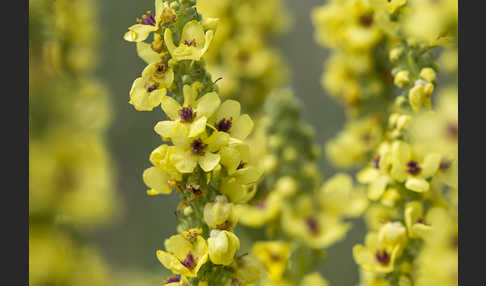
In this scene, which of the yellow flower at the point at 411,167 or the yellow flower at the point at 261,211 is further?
the yellow flower at the point at 261,211

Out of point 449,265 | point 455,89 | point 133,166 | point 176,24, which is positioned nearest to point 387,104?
point 455,89

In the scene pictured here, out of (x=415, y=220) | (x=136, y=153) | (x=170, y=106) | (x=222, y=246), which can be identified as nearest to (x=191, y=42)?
(x=170, y=106)

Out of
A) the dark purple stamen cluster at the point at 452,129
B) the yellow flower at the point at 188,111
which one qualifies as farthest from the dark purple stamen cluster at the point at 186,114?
the dark purple stamen cluster at the point at 452,129

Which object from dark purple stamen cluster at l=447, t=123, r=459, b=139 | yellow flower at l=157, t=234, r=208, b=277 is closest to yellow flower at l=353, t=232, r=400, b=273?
dark purple stamen cluster at l=447, t=123, r=459, b=139

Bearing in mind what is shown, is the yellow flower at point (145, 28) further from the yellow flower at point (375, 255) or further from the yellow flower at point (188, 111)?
the yellow flower at point (375, 255)

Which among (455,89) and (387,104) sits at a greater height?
(387,104)

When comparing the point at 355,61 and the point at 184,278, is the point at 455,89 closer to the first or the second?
the point at 355,61
